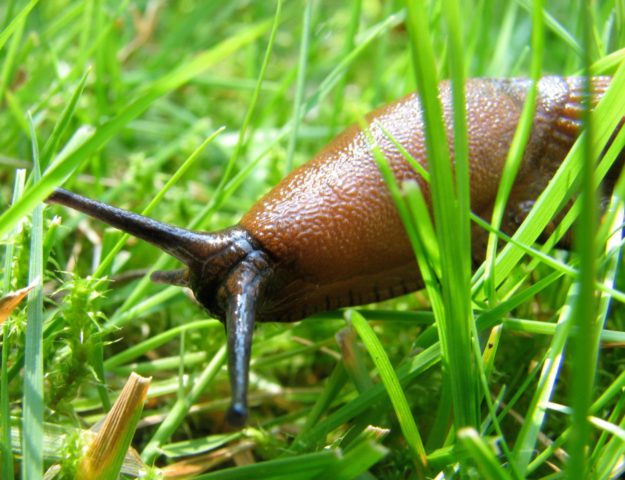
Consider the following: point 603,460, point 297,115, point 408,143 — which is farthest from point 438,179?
point 297,115

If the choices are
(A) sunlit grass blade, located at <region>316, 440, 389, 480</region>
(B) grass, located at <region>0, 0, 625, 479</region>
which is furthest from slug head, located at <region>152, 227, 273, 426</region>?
(A) sunlit grass blade, located at <region>316, 440, 389, 480</region>

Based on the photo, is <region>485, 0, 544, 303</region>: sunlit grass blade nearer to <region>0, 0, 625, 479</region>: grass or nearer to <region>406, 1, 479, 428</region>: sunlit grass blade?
<region>0, 0, 625, 479</region>: grass

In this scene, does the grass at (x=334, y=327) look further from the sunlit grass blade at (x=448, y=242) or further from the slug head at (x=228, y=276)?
the slug head at (x=228, y=276)

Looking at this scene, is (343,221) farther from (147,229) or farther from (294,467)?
(294,467)

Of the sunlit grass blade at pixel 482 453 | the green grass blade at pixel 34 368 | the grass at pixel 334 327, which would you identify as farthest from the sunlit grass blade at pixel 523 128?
the green grass blade at pixel 34 368

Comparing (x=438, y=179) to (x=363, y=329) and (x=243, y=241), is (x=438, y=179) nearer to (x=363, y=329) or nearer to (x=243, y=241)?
(x=363, y=329)

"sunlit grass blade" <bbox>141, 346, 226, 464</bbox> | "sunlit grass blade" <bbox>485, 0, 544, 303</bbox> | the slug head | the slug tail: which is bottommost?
"sunlit grass blade" <bbox>141, 346, 226, 464</bbox>

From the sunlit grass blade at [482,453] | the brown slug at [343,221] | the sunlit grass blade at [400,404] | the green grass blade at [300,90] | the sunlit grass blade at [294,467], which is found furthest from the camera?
the green grass blade at [300,90]
